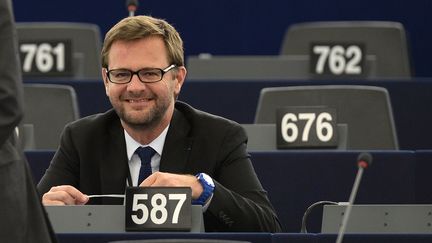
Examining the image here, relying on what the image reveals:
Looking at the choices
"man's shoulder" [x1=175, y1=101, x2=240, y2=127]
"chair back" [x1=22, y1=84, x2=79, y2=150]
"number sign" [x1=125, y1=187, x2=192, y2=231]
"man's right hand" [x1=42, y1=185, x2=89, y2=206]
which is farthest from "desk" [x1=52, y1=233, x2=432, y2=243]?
"chair back" [x1=22, y1=84, x2=79, y2=150]

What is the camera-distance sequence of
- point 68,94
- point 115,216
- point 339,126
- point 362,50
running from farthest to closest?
point 362,50 < point 68,94 < point 339,126 < point 115,216

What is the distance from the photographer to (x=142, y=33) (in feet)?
14.3

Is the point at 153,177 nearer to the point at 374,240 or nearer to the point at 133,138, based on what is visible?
the point at 133,138

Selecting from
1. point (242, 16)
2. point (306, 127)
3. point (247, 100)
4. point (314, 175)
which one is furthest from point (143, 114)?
point (242, 16)

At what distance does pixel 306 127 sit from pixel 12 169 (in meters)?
2.49

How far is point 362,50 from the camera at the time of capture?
7094 mm

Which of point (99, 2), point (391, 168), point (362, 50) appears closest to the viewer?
point (391, 168)

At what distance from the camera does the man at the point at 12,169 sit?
9.71ft

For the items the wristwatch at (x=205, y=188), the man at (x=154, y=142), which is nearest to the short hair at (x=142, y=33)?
the man at (x=154, y=142)

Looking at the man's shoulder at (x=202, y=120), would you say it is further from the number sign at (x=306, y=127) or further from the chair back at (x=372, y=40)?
the chair back at (x=372, y=40)

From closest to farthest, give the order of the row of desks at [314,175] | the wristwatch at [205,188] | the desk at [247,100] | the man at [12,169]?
the man at [12,169]
the wristwatch at [205,188]
the row of desks at [314,175]
the desk at [247,100]

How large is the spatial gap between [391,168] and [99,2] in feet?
14.7

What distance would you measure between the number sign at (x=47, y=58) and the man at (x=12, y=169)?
3.97 m

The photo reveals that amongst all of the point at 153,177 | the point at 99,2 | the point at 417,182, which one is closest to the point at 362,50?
the point at 417,182
